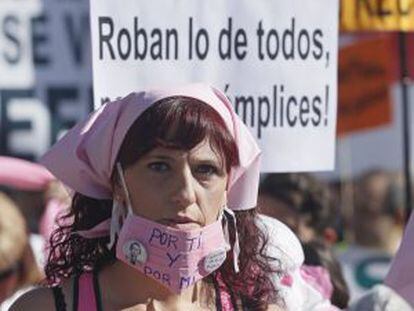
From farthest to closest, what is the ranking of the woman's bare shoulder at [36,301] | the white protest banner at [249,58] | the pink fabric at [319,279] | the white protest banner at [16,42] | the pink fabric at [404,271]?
the white protest banner at [16,42]
the pink fabric at [319,279]
the white protest banner at [249,58]
the pink fabric at [404,271]
the woman's bare shoulder at [36,301]

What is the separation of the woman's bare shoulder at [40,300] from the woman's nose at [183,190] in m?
0.30

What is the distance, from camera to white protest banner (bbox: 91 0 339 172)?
438 cm

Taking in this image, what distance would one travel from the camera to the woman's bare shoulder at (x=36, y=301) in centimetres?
334

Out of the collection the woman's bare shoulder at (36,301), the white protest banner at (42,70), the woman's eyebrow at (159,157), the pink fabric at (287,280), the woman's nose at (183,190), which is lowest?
the pink fabric at (287,280)

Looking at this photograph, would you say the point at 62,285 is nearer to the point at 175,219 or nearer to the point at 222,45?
the point at 175,219

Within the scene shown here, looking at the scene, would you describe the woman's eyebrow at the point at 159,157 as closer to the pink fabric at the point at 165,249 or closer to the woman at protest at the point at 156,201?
the woman at protest at the point at 156,201

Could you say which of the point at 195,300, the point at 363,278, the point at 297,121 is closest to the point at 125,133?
the point at 195,300

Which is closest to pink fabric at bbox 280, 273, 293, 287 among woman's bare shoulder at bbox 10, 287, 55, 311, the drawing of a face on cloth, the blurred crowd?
the blurred crowd

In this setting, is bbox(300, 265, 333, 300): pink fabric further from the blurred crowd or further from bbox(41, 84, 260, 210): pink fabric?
bbox(41, 84, 260, 210): pink fabric

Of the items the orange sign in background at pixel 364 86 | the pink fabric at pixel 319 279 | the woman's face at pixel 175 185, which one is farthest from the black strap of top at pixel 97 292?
the orange sign in background at pixel 364 86

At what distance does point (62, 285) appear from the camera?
11.2 feet

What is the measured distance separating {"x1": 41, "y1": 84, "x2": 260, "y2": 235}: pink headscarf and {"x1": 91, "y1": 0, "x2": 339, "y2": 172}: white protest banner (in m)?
0.75

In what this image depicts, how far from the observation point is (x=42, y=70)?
19.7ft

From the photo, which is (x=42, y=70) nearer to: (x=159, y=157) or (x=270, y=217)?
(x=270, y=217)
